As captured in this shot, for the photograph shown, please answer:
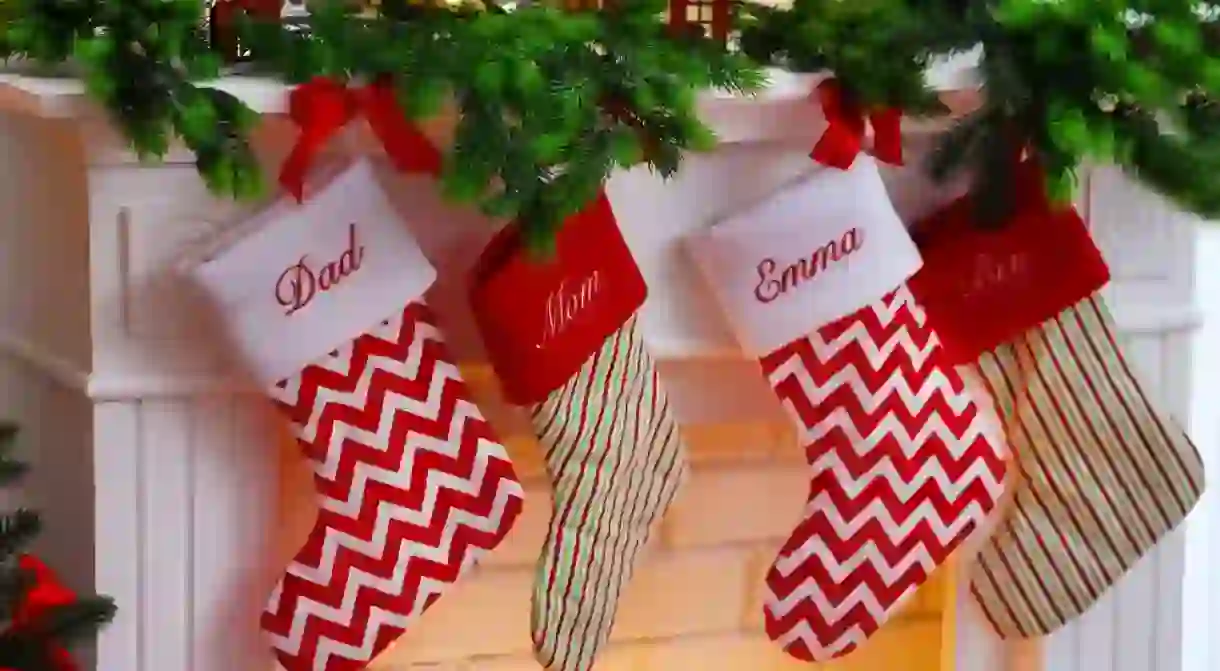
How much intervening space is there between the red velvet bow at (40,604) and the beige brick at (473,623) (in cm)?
47

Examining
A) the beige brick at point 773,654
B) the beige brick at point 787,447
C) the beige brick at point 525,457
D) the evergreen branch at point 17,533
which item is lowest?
the beige brick at point 773,654

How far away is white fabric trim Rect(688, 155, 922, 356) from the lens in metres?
1.37

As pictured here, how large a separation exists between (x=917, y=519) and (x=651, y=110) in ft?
1.65

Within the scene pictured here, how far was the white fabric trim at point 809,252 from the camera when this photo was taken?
1.37 metres

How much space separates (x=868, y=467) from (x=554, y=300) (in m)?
0.36

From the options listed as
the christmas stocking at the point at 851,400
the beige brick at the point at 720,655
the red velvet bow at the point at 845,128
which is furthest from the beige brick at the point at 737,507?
the red velvet bow at the point at 845,128

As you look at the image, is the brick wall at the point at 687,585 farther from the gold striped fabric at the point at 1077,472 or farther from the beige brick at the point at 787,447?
the gold striped fabric at the point at 1077,472

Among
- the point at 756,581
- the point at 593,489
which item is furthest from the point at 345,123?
the point at 756,581

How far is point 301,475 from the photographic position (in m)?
1.49

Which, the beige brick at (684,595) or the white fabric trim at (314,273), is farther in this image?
the beige brick at (684,595)

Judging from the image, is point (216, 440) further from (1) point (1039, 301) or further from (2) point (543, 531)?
(1) point (1039, 301)

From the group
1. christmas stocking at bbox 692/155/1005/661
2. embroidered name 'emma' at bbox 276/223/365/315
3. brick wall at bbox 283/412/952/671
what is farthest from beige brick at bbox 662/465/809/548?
embroidered name 'emma' at bbox 276/223/365/315

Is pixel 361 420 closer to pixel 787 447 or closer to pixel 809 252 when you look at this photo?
pixel 809 252

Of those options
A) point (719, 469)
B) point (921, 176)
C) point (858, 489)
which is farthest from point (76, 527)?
point (921, 176)
